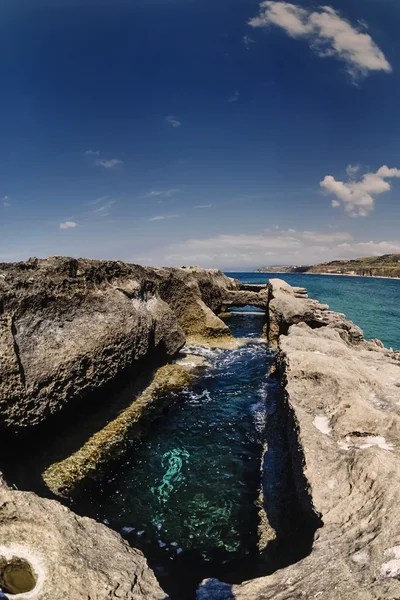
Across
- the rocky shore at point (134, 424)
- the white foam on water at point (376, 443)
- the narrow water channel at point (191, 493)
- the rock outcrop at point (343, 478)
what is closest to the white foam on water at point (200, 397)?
the narrow water channel at point (191, 493)

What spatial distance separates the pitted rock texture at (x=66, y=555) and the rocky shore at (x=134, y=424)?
0.02 m

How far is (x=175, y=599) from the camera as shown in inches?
242

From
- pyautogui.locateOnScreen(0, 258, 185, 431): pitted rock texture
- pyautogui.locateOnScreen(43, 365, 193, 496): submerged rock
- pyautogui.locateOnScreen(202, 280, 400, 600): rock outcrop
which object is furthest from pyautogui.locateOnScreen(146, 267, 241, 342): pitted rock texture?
pyautogui.locateOnScreen(202, 280, 400, 600): rock outcrop

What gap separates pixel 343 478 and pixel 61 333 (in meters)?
8.71

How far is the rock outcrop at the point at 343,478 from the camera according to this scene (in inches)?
178

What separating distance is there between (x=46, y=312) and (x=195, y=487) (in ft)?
22.0

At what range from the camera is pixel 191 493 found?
916 centimetres

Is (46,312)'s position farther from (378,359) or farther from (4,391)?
(378,359)

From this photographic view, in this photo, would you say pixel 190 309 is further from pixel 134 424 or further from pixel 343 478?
pixel 343 478

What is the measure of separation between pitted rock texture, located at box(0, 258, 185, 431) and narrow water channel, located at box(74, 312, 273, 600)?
273cm

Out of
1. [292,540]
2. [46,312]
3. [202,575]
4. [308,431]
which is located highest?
[46,312]

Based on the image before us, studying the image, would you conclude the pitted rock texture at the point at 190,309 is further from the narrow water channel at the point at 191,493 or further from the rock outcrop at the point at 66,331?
the narrow water channel at the point at 191,493

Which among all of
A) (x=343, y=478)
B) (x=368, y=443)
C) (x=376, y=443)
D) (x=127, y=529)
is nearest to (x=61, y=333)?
(x=127, y=529)

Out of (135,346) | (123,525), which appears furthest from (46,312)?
(123,525)
